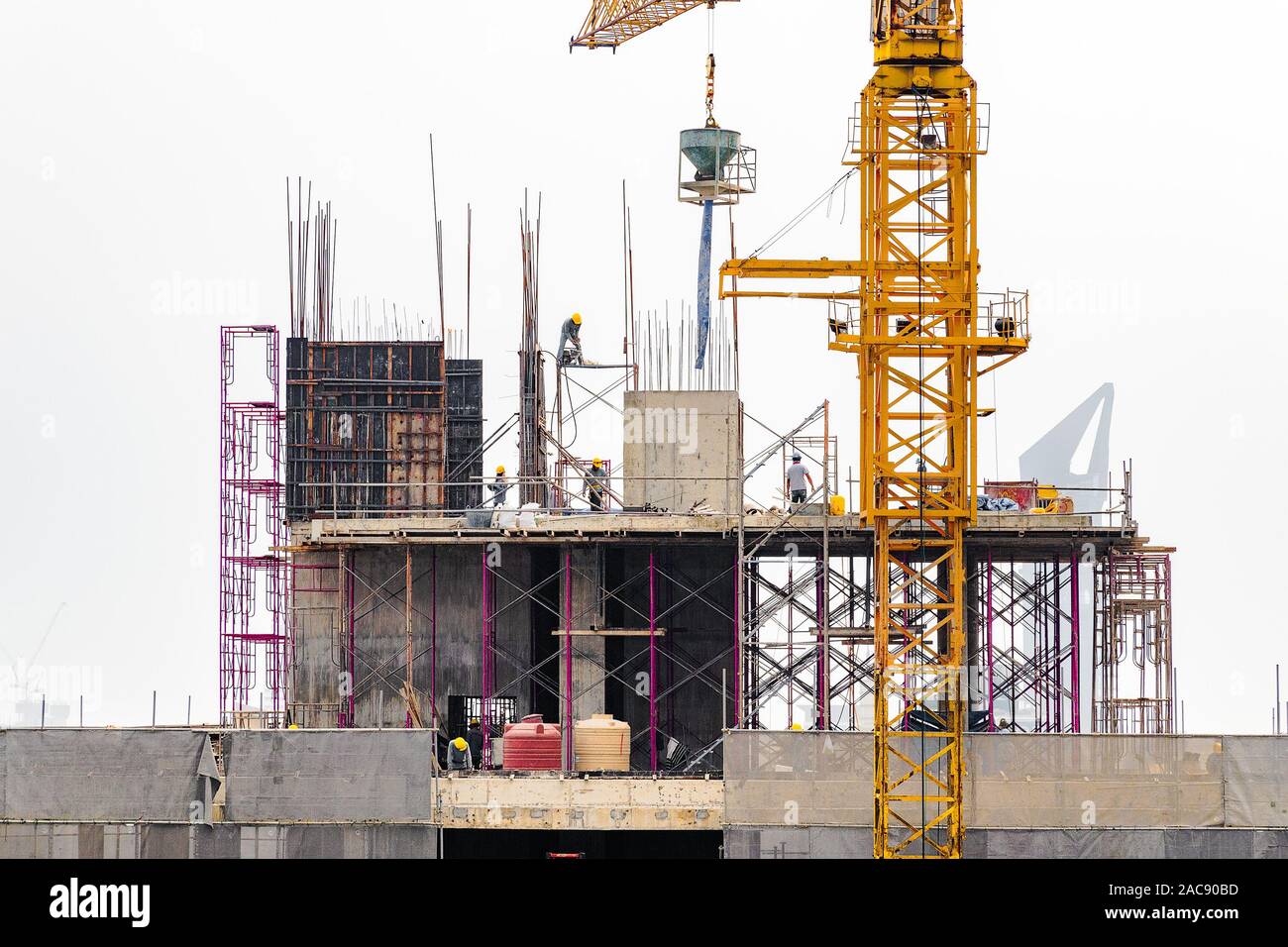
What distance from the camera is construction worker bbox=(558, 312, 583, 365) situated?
58.5 m

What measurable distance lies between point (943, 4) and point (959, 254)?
5.66 metres

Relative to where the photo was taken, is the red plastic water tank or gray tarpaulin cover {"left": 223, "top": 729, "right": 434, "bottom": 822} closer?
gray tarpaulin cover {"left": 223, "top": 729, "right": 434, "bottom": 822}

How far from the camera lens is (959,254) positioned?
51.2 m

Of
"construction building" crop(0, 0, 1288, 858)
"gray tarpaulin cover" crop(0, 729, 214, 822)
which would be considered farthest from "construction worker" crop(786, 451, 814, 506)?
"gray tarpaulin cover" crop(0, 729, 214, 822)

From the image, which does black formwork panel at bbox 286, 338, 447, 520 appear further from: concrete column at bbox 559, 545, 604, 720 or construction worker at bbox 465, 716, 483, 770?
construction worker at bbox 465, 716, 483, 770

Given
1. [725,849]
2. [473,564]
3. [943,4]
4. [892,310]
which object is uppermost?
[943,4]

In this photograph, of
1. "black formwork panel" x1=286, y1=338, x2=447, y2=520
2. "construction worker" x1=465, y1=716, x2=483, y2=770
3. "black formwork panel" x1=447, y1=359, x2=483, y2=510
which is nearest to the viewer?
"construction worker" x1=465, y1=716, x2=483, y2=770

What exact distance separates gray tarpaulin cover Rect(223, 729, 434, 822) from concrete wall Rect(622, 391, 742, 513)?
13.2 m

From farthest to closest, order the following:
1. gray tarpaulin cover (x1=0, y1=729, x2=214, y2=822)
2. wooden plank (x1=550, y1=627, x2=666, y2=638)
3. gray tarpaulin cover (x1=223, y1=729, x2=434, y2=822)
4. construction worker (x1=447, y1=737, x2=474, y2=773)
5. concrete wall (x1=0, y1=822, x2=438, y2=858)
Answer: wooden plank (x1=550, y1=627, x2=666, y2=638) → construction worker (x1=447, y1=737, x2=474, y2=773) → gray tarpaulin cover (x1=0, y1=729, x2=214, y2=822) → gray tarpaulin cover (x1=223, y1=729, x2=434, y2=822) → concrete wall (x1=0, y1=822, x2=438, y2=858)

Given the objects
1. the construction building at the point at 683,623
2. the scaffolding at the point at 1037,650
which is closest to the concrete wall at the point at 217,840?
the construction building at the point at 683,623

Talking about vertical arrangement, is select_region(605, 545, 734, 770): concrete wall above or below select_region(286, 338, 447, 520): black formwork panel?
below

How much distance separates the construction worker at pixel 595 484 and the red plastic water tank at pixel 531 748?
7.22 metres
